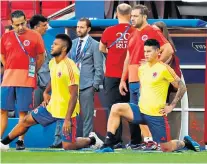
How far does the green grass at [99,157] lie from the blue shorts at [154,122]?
1.04ft

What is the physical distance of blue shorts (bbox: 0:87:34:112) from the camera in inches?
530

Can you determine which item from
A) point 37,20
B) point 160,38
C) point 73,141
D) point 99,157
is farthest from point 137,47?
point 99,157

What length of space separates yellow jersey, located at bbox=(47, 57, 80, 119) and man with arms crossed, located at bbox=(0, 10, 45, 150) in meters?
0.75

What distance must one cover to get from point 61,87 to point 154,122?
1358mm

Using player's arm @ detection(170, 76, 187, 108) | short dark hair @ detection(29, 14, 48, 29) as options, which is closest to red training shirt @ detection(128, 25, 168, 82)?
player's arm @ detection(170, 76, 187, 108)

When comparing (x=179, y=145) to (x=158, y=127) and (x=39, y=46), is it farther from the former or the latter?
(x=39, y=46)

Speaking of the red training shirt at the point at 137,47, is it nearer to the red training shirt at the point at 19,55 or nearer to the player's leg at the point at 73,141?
the player's leg at the point at 73,141

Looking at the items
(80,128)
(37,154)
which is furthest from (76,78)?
(80,128)

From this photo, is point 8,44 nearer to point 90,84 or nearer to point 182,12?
point 90,84

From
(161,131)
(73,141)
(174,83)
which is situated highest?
(174,83)

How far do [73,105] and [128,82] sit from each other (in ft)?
4.37

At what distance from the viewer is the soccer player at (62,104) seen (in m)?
12.6

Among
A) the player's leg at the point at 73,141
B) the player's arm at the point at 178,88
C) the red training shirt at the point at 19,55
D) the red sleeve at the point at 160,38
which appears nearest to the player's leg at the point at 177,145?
the player's arm at the point at 178,88

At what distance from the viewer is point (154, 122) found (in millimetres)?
12328
